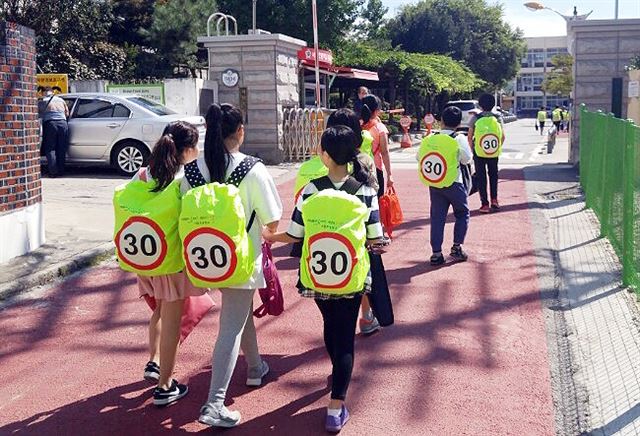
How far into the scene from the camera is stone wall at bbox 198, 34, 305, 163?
768 inches

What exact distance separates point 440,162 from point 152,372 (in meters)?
4.18

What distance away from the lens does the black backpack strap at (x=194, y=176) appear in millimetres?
4551

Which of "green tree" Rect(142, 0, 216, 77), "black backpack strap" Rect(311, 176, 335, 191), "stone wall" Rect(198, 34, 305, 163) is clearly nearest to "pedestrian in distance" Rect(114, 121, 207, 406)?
"black backpack strap" Rect(311, 176, 335, 191)

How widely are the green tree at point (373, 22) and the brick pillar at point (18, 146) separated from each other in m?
37.1

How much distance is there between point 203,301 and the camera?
204 inches

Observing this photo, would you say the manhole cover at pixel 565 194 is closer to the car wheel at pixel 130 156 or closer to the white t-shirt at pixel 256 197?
the car wheel at pixel 130 156

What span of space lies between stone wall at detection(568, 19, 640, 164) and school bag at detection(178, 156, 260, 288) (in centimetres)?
1614

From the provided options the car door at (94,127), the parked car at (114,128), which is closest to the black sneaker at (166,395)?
the parked car at (114,128)

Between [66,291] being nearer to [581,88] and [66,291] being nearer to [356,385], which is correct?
[356,385]

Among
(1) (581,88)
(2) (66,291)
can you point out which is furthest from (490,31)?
(2) (66,291)

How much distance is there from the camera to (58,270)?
8.28 metres

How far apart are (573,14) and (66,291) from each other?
58.2 ft

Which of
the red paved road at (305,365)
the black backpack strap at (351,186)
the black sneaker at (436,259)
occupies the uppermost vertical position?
the black backpack strap at (351,186)

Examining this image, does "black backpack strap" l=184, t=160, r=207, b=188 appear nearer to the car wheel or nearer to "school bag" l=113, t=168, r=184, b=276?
"school bag" l=113, t=168, r=184, b=276
